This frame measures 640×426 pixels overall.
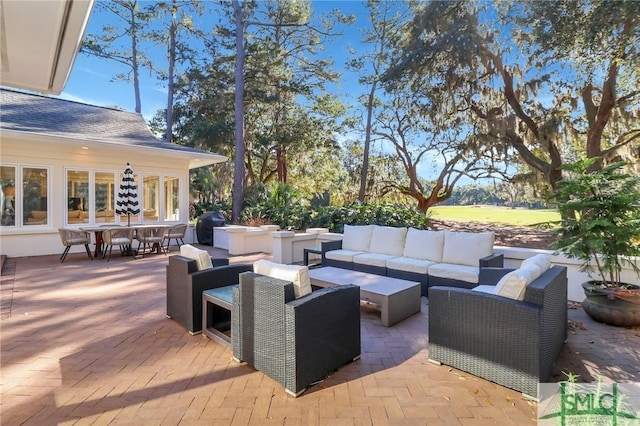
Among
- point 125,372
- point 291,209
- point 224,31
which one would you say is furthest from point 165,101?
point 125,372

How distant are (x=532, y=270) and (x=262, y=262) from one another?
2.17m

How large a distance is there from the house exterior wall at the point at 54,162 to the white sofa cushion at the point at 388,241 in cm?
661

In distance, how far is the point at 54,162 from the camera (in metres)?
8.42

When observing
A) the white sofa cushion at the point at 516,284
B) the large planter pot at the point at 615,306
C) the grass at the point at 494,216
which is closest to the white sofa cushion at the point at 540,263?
the white sofa cushion at the point at 516,284

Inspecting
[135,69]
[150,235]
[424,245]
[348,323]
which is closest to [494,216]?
[424,245]

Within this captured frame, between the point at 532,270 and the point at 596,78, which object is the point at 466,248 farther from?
the point at 596,78

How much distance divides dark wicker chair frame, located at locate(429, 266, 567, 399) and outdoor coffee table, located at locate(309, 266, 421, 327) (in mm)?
884

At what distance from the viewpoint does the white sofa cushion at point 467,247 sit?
466cm

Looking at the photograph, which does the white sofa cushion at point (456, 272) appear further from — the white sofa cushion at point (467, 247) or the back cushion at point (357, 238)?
the back cushion at point (357, 238)

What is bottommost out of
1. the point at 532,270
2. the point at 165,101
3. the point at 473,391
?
the point at 473,391

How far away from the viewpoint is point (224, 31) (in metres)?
15.2

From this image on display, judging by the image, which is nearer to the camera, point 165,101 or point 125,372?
point 125,372

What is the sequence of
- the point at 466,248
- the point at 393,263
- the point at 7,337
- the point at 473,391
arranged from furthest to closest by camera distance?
the point at 393,263 < the point at 466,248 < the point at 7,337 < the point at 473,391

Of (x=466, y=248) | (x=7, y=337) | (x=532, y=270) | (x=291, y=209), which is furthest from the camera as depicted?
(x=291, y=209)
